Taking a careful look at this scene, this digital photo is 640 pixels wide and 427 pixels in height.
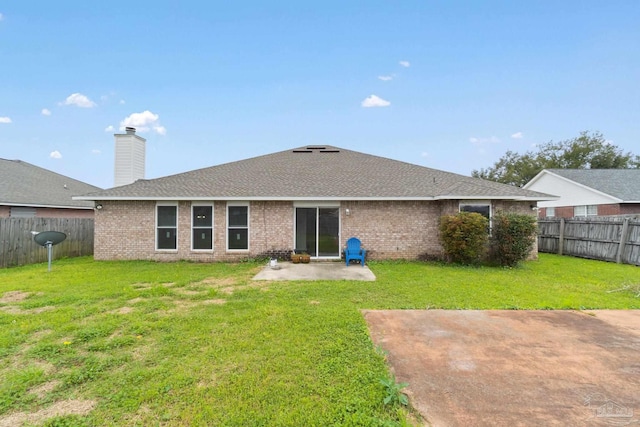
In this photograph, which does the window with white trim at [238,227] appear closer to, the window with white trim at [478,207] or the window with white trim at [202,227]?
the window with white trim at [202,227]

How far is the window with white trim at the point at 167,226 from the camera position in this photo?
35.2 feet

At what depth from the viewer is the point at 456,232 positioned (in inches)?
368

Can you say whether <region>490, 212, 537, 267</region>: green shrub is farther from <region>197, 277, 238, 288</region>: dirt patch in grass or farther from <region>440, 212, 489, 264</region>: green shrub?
<region>197, 277, 238, 288</region>: dirt patch in grass

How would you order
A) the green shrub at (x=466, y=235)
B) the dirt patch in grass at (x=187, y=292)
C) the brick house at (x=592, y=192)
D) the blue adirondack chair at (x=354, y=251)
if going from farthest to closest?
the brick house at (x=592, y=192) < the blue adirondack chair at (x=354, y=251) < the green shrub at (x=466, y=235) < the dirt patch in grass at (x=187, y=292)

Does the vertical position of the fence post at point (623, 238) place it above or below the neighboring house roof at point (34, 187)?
below

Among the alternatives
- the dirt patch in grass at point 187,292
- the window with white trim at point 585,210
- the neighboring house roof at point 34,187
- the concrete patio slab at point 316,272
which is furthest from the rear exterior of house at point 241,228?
the window with white trim at point 585,210

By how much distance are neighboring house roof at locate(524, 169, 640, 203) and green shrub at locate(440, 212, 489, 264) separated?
46.4 ft

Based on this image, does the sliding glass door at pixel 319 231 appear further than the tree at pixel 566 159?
No

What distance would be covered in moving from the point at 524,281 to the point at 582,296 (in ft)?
4.57

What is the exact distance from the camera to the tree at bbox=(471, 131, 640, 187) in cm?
3403

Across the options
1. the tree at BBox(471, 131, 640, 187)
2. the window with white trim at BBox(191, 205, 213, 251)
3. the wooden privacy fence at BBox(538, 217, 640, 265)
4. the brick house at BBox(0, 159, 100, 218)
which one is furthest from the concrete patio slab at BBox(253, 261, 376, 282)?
the tree at BBox(471, 131, 640, 187)

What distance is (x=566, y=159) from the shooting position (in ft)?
118

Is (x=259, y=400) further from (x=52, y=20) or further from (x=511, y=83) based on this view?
(x=511, y=83)

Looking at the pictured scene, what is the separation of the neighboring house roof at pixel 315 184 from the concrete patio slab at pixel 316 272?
236 centimetres
